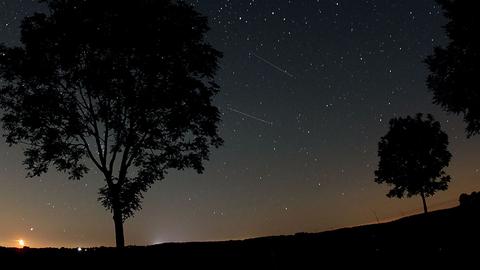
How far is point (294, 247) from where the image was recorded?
8922 mm

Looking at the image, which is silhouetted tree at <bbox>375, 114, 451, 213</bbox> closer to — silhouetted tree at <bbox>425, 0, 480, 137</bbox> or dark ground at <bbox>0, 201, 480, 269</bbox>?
silhouetted tree at <bbox>425, 0, 480, 137</bbox>

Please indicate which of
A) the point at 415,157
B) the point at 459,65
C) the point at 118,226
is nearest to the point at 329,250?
the point at 118,226

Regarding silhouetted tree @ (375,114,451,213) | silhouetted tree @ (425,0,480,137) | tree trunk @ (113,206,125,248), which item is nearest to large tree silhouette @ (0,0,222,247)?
tree trunk @ (113,206,125,248)

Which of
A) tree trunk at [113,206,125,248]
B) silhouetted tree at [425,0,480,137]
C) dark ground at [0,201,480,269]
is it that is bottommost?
dark ground at [0,201,480,269]

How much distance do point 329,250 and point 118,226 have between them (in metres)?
16.7

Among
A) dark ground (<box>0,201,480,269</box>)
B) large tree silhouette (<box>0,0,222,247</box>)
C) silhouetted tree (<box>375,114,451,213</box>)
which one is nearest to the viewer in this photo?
dark ground (<box>0,201,480,269</box>)

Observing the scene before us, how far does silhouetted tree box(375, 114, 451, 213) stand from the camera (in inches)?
1655

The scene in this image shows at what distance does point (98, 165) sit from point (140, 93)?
4.43m

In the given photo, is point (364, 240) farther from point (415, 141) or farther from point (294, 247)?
point (415, 141)

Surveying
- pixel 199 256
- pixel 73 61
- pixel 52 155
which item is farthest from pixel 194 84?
pixel 199 256

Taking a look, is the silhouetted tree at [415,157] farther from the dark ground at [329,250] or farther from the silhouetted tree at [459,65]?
the dark ground at [329,250]

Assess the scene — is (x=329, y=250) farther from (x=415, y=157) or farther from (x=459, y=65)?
(x=415, y=157)

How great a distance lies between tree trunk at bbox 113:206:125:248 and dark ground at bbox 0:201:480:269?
14.6 meters

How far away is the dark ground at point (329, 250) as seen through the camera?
26.1 ft
